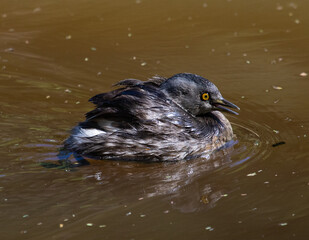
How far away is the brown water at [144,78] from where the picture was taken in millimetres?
5320

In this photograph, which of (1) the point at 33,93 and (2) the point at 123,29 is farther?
(2) the point at 123,29

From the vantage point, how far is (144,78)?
8766 mm

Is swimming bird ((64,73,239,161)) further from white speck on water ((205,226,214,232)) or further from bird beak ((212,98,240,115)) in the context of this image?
white speck on water ((205,226,214,232))

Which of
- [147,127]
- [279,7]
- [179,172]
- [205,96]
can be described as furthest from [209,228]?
[279,7]

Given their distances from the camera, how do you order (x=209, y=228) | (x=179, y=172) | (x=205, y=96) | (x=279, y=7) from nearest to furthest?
1. (x=209, y=228)
2. (x=179, y=172)
3. (x=205, y=96)
4. (x=279, y=7)

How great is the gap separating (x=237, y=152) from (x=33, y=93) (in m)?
2.97

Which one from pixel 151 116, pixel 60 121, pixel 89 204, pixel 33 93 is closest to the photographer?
pixel 89 204

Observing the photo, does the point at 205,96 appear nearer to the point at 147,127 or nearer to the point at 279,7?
the point at 147,127

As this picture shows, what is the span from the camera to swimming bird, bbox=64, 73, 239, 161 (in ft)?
22.0

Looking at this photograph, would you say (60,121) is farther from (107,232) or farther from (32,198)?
(107,232)

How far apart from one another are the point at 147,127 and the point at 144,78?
2183 mm

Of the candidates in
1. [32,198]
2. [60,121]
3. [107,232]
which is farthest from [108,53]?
[107,232]

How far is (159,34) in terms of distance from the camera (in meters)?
10.2

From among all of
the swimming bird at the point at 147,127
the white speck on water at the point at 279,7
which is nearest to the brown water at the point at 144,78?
the white speck on water at the point at 279,7
